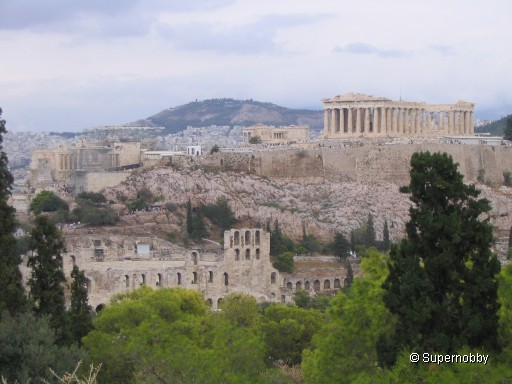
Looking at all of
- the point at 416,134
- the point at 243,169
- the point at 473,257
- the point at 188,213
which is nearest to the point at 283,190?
the point at 243,169

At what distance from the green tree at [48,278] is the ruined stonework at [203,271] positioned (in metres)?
21.0

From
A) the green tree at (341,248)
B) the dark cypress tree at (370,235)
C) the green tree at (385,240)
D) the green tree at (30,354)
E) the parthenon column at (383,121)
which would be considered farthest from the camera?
the parthenon column at (383,121)

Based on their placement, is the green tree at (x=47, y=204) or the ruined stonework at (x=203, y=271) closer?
the ruined stonework at (x=203, y=271)

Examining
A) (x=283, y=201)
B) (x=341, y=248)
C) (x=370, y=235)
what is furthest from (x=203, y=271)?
(x=283, y=201)

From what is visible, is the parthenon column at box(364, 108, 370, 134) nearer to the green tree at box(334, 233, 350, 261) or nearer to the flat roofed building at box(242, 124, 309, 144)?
the flat roofed building at box(242, 124, 309, 144)

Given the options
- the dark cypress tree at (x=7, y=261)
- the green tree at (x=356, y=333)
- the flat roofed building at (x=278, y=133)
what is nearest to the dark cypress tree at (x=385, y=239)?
the dark cypress tree at (x=7, y=261)

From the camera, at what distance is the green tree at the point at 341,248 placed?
2815 inches

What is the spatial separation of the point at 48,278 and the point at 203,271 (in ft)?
83.1

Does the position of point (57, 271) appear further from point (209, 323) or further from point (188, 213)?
point (188, 213)

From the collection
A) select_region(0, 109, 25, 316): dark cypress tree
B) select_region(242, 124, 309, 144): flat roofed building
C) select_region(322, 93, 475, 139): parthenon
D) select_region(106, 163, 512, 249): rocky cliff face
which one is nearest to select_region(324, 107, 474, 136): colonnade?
select_region(322, 93, 475, 139): parthenon

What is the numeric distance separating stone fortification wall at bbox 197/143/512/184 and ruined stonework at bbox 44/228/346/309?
24312 mm

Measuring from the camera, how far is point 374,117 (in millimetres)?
102125

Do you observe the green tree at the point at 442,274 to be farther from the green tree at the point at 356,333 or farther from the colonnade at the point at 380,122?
the colonnade at the point at 380,122

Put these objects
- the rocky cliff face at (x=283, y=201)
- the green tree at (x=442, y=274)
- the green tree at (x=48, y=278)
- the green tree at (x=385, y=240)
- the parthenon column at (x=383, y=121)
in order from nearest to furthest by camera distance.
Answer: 1. the green tree at (x=442, y=274)
2. the green tree at (x=48, y=278)
3. the green tree at (x=385, y=240)
4. the rocky cliff face at (x=283, y=201)
5. the parthenon column at (x=383, y=121)
